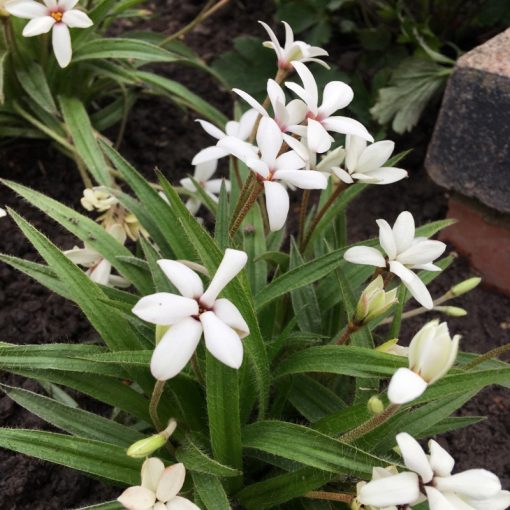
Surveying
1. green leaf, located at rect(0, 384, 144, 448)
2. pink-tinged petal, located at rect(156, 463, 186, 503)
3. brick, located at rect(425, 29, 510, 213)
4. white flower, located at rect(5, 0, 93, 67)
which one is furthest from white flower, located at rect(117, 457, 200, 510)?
brick, located at rect(425, 29, 510, 213)

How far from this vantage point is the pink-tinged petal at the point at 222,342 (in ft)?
2.52

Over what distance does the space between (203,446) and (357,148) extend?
51cm

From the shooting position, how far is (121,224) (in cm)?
135

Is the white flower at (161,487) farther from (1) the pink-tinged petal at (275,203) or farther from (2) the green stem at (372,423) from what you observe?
(1) the pink-tinged petal at (275,203)

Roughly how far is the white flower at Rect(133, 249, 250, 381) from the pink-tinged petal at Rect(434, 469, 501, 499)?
0.83 feet

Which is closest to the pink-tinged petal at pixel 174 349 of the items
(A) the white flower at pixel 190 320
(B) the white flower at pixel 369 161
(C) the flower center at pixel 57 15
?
(A) the white flower at pixel 190 320

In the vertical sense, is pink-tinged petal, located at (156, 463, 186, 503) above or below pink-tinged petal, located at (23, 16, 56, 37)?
below

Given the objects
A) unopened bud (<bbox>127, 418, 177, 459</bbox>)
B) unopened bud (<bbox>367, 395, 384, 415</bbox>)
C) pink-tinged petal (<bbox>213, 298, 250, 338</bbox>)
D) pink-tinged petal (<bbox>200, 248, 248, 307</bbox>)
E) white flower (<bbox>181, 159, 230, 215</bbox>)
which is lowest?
white flower (<bbox>181, 159, 230, 215</bbox>)

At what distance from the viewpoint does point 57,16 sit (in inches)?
49.9

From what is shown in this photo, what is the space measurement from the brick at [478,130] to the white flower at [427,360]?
0.84 m

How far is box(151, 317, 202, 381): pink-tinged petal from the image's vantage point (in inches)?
30.2

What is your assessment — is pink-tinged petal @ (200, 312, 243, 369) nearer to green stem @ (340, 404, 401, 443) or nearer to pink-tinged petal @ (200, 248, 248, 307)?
pink-tinged petal @ (200, 248, 248, 307)

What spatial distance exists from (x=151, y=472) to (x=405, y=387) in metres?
0.33

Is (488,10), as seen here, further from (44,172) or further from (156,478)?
(156,478)
